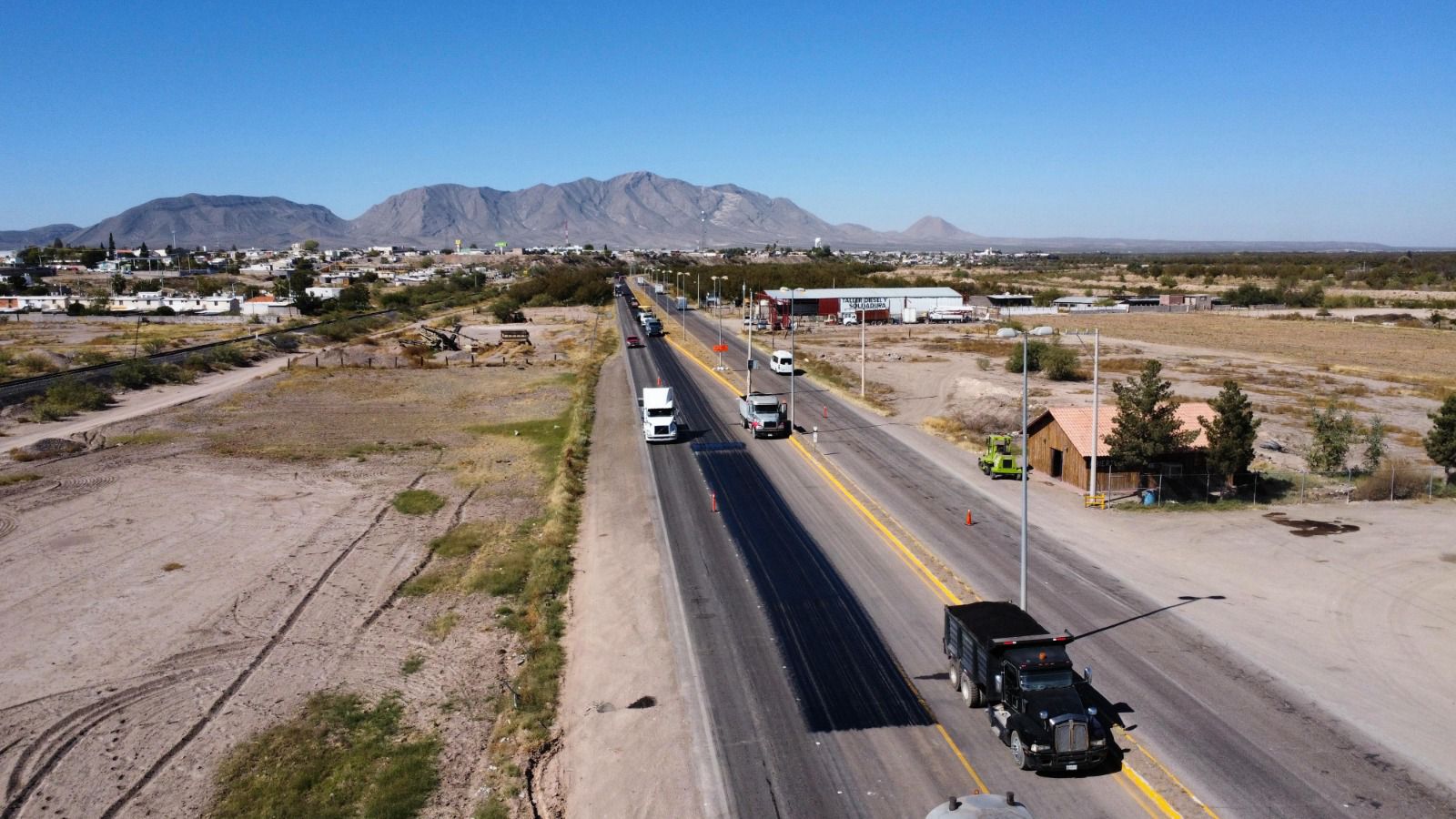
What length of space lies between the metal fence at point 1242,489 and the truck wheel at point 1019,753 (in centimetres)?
2302

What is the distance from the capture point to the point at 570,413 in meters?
63.0

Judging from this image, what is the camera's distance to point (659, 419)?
50594 mm

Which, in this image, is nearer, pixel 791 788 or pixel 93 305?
pixel 791 788

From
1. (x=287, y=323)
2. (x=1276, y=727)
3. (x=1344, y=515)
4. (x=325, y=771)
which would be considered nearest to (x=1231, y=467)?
(x=1344, y=515)

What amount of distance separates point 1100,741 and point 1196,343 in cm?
10539

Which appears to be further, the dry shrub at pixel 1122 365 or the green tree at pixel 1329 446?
the dry shrub at pixel 1122 365

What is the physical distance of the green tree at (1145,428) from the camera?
3803cm

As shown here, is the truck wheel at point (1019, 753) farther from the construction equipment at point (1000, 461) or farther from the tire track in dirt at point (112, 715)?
the construction equipment at point (1000, 461)

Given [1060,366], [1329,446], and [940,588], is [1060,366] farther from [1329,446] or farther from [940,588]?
[940,588]

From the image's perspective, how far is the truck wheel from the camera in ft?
59.3

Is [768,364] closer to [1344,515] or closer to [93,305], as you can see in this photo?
[1344,515]

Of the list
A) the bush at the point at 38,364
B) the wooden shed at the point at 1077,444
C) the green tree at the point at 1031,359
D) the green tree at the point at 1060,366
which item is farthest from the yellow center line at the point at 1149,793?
the bush at the point at 38,364

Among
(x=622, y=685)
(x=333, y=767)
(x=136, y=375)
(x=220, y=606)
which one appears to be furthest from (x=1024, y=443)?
(x=136, y=375)

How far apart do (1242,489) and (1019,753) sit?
2721 centimetres
